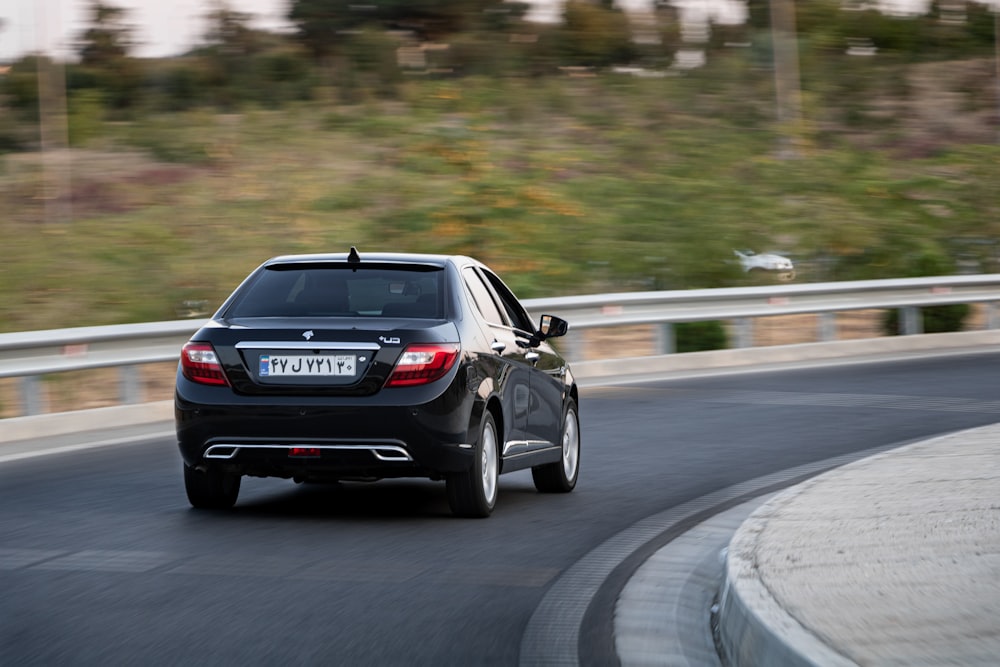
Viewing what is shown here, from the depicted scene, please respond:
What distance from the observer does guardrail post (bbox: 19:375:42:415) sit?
14.6 meters

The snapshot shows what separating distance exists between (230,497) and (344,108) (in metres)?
50.1

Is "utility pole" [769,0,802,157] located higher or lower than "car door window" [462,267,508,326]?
lower

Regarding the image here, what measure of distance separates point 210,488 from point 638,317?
41.1 ft

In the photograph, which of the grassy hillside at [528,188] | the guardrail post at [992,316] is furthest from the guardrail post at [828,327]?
the grassy hillside at [528,188]

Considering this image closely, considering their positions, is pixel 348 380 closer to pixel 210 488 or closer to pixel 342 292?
pixel 342 292

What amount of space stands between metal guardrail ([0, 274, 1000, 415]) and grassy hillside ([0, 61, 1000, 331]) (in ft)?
11.3

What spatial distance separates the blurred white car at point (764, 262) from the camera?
34406mm

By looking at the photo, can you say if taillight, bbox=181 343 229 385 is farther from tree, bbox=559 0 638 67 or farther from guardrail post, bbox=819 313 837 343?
tree, bbox=559 0 638 67

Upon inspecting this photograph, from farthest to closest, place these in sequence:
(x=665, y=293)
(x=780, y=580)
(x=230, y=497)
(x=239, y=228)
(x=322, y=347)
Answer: (x=239, y=228) < (x=665, y=293) < (x=230, y=497) < (x=322, y=347) < (x=780, y=580)

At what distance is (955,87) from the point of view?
65625 mm

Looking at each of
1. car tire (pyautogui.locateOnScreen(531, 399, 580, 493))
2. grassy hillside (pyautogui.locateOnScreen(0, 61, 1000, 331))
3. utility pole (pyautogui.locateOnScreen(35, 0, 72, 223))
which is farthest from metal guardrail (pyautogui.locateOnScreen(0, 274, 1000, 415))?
utility pole (pyautogui.locateOnScreen(35, 0, 72, 223))

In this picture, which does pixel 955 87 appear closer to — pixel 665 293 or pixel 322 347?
pixel 665 293

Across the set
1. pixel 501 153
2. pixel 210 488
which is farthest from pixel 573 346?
pixel 501 153

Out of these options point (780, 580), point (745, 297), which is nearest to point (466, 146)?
point (745, 297)
